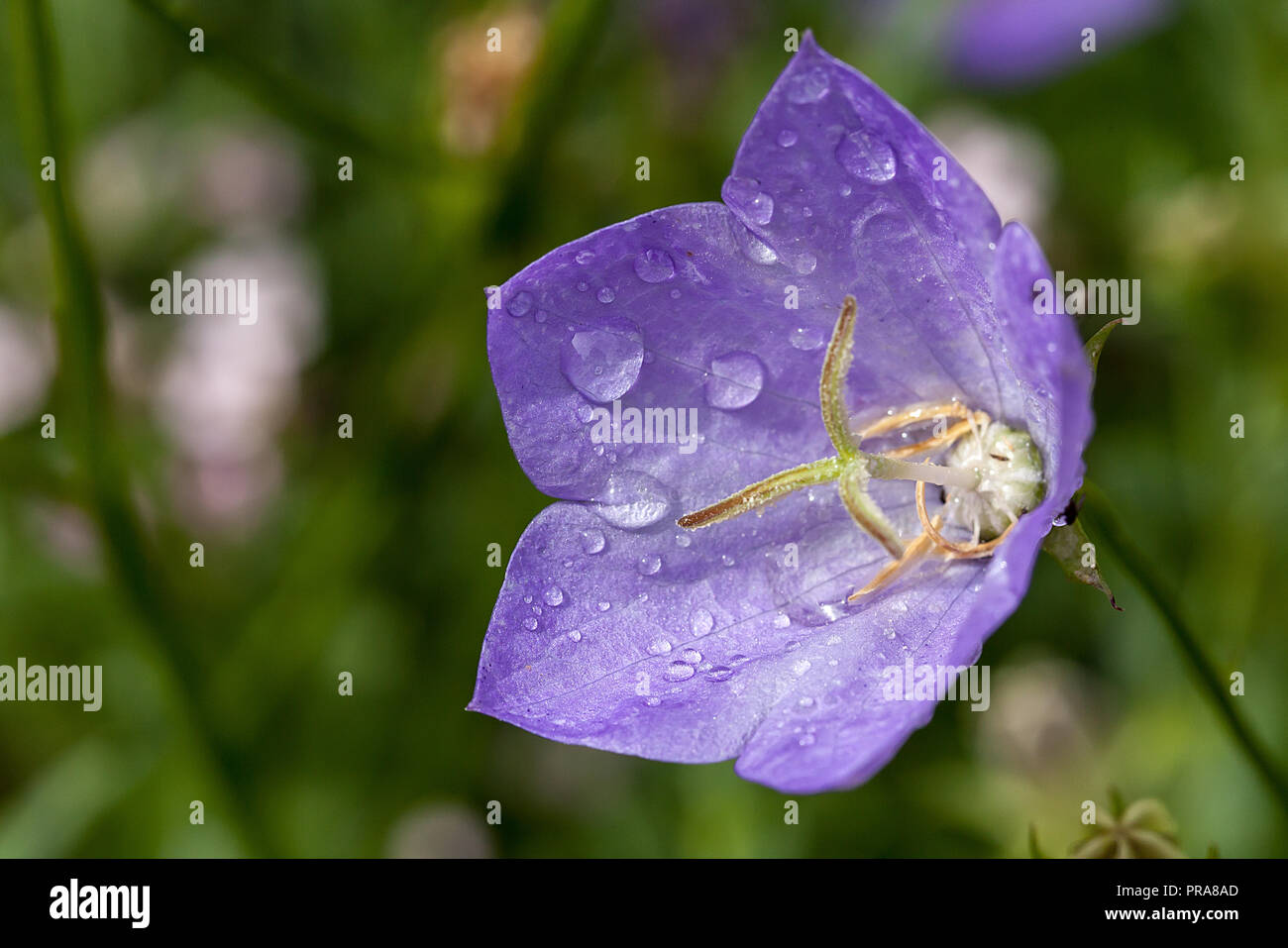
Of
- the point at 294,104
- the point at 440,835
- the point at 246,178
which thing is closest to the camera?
the point at 294,104

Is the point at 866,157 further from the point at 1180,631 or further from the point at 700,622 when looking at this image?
the point at 1180,631

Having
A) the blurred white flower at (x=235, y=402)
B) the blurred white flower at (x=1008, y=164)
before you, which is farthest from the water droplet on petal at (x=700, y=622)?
the blurred white flower at (x=235, y=402)

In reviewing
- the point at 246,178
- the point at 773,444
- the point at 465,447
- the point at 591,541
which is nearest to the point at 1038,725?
the point at 773,444

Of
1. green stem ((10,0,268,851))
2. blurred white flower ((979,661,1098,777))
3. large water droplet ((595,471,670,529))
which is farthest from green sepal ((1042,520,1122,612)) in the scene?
green stem ((10,0,268,851))

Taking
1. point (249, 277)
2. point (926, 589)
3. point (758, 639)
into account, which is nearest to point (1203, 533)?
point (926, 589)

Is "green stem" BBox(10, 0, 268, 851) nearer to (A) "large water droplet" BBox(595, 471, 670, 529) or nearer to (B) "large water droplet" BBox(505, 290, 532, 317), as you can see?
(B) "large water droplet" BBox(505, 290, 532, 317)
